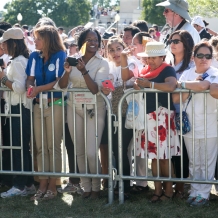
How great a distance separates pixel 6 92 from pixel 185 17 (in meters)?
2.82

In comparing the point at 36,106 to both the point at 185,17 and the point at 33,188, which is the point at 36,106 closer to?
the point at 33,188

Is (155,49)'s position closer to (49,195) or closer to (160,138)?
(160,138)

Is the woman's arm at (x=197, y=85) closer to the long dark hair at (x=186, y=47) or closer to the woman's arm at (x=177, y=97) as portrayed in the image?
the woman's arm at (x=177, y=97)

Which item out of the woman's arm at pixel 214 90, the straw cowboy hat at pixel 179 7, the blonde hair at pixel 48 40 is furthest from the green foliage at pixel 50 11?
the woman's arm at pixel 214 90

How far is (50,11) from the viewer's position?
77.2m

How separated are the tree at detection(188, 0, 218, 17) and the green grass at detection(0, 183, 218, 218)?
27.6 metres

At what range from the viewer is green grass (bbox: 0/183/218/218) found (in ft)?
20.1

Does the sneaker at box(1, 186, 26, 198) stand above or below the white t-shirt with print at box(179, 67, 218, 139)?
below

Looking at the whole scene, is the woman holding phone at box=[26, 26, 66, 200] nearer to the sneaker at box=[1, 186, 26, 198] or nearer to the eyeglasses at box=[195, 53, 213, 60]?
the sneaker at box=[1, 186, 26, 198]

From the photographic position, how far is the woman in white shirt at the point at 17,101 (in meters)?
6.68

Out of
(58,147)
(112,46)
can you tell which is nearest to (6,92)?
(58,147)

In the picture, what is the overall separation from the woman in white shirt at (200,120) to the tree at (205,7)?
27.4 meters

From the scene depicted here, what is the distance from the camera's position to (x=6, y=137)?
279 inches

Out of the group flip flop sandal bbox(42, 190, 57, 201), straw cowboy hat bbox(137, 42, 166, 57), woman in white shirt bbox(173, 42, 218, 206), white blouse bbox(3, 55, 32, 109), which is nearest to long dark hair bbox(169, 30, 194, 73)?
woman in white shirt bbox(173, 42, 218, 206)
